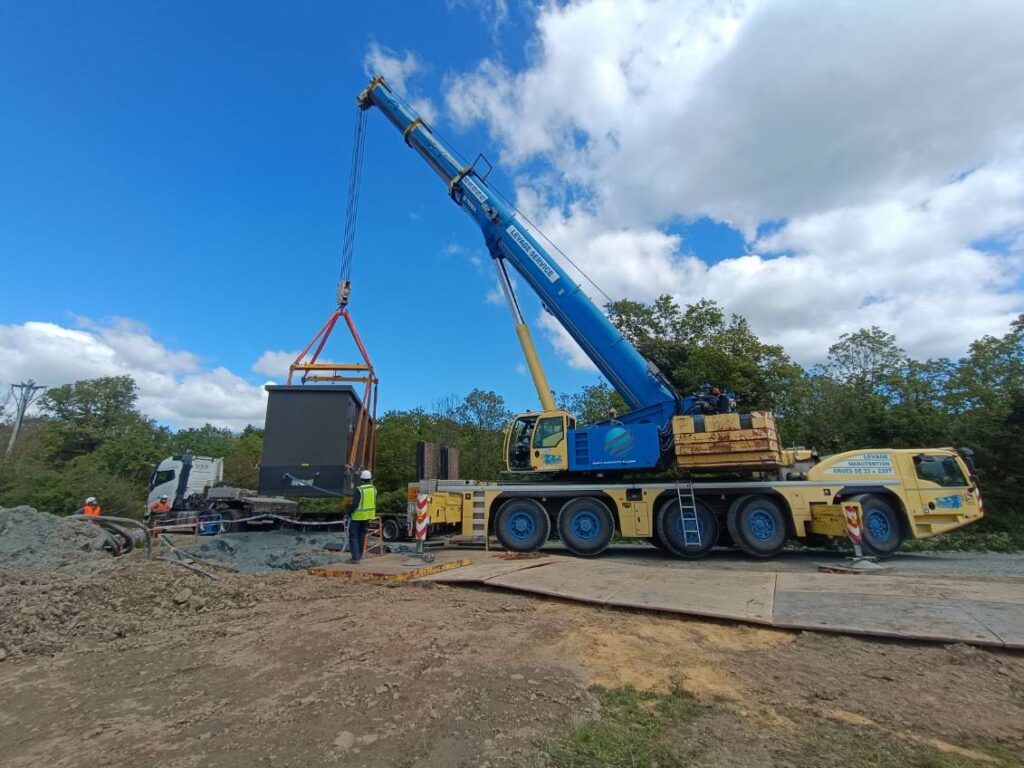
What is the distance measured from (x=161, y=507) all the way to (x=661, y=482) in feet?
50.5

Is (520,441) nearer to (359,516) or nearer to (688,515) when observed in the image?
(688,515)

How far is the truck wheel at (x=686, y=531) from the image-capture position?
994 centimetres

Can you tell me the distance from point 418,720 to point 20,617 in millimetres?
4212

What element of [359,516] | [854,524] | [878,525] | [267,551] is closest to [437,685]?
[359,516]

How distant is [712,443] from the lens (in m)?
9.46

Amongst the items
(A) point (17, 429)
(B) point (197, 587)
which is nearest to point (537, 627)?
(B) point (197, 587)

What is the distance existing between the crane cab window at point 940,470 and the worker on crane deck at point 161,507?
19.6 meters

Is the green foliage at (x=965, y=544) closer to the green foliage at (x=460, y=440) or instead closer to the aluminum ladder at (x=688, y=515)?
the aluminum ladder at (x=688, y=515)

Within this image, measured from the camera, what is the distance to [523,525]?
10828 mm

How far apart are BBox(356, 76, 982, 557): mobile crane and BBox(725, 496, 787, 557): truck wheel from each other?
0.02 meters

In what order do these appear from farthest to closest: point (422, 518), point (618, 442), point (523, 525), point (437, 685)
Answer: point (523, 525) < point (618, 442) < point (422, 518) < point (437, 685)

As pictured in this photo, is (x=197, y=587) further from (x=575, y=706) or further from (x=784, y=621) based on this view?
(x=784, y=621)

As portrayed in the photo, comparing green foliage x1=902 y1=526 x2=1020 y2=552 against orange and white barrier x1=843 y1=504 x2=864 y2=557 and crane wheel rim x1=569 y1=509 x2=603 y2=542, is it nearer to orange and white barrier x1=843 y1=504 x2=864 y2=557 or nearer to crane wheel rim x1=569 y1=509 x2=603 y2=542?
orange and white barrier x1=843 y1=504 x2=864 y2=557

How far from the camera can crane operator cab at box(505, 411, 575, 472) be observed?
428 inches
